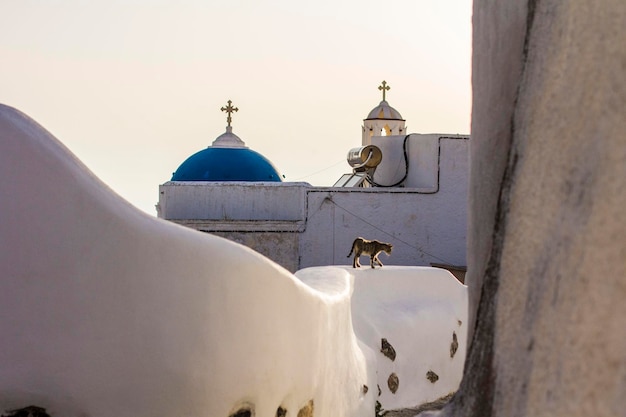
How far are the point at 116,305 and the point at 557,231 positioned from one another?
81.0 inches

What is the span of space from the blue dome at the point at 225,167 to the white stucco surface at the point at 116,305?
50.5 feet

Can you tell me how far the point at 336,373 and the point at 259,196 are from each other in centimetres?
1222

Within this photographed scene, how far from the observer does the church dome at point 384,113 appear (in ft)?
79.7

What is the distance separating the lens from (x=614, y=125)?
256cm

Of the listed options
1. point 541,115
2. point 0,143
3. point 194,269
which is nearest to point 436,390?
point 194,269

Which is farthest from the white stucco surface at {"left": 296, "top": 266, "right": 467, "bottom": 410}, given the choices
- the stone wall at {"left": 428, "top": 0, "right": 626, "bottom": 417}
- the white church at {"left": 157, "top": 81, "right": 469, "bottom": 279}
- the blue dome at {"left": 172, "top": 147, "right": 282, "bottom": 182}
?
the blue dome at {"left": 172, "top": 147, "right": 282, "bottom": 182}

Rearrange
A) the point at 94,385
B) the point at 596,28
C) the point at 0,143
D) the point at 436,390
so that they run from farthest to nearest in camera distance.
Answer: the point at 436,390, the point at 94,385, the point at 0,143, the point at 596,28

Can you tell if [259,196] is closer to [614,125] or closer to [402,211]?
[402,211]

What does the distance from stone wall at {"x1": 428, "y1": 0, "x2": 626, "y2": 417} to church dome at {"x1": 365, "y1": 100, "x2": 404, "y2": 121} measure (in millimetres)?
21302

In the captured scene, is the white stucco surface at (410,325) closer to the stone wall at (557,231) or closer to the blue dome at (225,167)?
the stone wall at (557,231)

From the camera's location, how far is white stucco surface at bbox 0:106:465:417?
13.3ft

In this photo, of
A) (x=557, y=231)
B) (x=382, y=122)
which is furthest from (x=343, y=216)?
(x=557, y=231)

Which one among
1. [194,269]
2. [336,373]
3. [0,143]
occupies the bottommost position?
[336,373]

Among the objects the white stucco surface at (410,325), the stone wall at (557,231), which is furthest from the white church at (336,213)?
the stone wall at (557,231)
